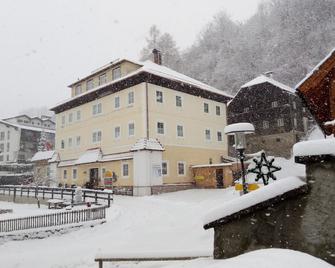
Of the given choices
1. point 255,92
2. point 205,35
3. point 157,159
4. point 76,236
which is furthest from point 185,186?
point 205,35

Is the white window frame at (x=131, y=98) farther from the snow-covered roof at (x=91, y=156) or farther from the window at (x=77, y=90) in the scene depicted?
the window at (x=77, y=90)

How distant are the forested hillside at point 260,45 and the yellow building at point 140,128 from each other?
17.1 m

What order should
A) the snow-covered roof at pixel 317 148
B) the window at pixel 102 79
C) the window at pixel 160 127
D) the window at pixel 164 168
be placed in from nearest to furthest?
the snow-covered roof at pixel 317 148
the window at pixel 164 168
the window at pixel 160 127
the window at pixel 102 79

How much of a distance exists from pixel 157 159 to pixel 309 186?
77.7ft

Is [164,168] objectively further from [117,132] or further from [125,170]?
[117,132]

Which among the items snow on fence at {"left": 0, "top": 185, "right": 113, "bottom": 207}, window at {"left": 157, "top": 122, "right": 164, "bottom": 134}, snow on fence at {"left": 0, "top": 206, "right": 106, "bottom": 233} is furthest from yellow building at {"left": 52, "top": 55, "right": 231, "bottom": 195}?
snow on fence at {"left": 0, "top": 206, "right": 106, "bottom": 233}

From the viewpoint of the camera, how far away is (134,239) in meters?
12.8

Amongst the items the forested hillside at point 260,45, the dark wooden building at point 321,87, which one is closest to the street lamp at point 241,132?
the dark wooden building at point 321,87

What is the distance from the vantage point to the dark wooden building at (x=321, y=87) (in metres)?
11.2

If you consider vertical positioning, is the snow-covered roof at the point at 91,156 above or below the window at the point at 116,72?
below

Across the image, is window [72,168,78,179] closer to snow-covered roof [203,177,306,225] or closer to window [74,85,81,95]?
window [74,85,81,95]

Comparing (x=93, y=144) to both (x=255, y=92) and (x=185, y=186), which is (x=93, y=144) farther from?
(x=255, y=92)

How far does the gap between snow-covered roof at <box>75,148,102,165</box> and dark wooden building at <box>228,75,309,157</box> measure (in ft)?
56.9

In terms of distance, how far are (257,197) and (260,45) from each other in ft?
171
